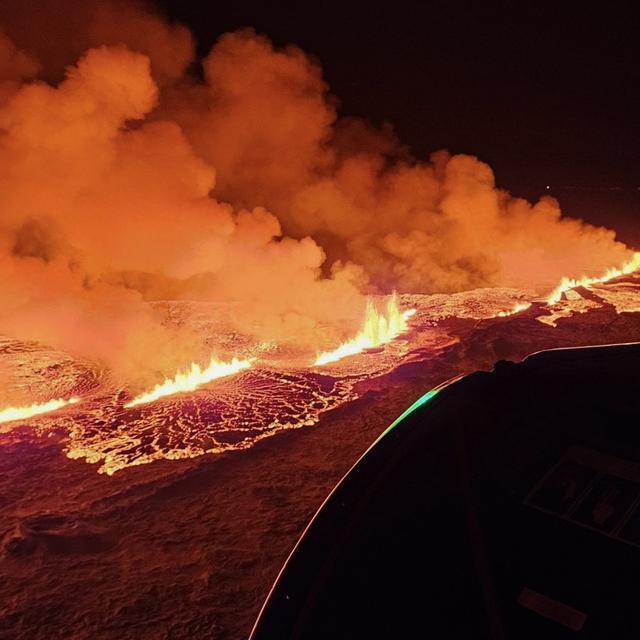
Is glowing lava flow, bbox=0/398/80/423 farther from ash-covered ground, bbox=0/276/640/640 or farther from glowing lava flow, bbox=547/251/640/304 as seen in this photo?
glowing lava flow, bbox=547/251/640/304

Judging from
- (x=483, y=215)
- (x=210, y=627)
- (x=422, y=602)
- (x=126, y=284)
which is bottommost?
(x=210, y=627)

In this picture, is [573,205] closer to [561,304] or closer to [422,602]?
[561,304]

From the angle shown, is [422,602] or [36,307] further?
[36,307]

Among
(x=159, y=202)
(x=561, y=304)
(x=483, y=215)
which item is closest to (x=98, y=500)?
(x=159, y=202)

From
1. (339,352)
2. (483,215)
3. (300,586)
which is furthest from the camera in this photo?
(483,215)

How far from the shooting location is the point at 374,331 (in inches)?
334

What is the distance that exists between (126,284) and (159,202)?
259 centimetres

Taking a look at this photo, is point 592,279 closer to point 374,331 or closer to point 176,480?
point 374,331

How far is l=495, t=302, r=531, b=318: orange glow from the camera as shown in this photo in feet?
32.9

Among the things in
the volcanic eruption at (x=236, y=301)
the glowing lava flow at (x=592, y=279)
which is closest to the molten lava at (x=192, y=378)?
the volcanic eruption at (x=236, y=301)

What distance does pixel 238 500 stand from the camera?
3979 millimetres

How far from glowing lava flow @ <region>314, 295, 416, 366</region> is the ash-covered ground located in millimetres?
357

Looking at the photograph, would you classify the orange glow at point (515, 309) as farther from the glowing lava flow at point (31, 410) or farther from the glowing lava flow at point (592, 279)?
the glowing lava flow at point (31, 410)

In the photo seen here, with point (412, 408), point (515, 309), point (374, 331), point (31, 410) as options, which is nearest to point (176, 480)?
point (31, 410)
